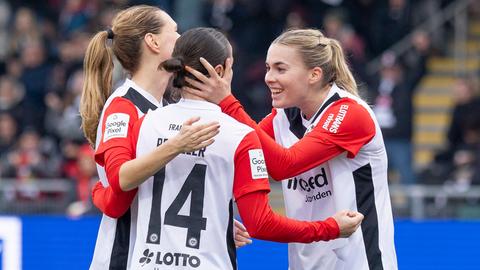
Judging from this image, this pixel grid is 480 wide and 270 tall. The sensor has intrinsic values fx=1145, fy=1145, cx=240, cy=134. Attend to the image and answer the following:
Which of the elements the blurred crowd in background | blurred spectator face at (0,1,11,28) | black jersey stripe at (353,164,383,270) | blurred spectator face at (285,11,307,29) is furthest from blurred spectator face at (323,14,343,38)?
black jersey stripe at (353,164,383,270)

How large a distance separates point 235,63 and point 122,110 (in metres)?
8.21

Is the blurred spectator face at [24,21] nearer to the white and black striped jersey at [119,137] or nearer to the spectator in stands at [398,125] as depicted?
the spectator in stands at [398,125]

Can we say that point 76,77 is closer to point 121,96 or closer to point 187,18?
point 187,18

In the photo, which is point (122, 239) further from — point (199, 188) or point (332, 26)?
point (332, 26)

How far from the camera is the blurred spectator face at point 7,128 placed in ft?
41.6

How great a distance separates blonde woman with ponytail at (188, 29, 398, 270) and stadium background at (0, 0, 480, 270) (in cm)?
330

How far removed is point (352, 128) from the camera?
15.7 ft

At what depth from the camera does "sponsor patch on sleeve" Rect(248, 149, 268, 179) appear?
14.0 feet

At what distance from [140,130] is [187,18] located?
10171 mm

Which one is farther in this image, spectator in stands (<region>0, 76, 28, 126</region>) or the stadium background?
spectator in stands (<region>0, 76, 28, 126</region>)

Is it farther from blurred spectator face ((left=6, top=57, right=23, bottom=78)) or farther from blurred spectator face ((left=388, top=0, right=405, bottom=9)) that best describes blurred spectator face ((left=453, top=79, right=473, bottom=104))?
blurred spectator face ((left=6, top=57, right=23, bottom=78))

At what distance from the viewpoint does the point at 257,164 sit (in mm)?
4289

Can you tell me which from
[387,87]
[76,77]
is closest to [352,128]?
[387,87]

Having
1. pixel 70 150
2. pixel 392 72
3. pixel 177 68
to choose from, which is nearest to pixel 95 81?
pixel 177 68
